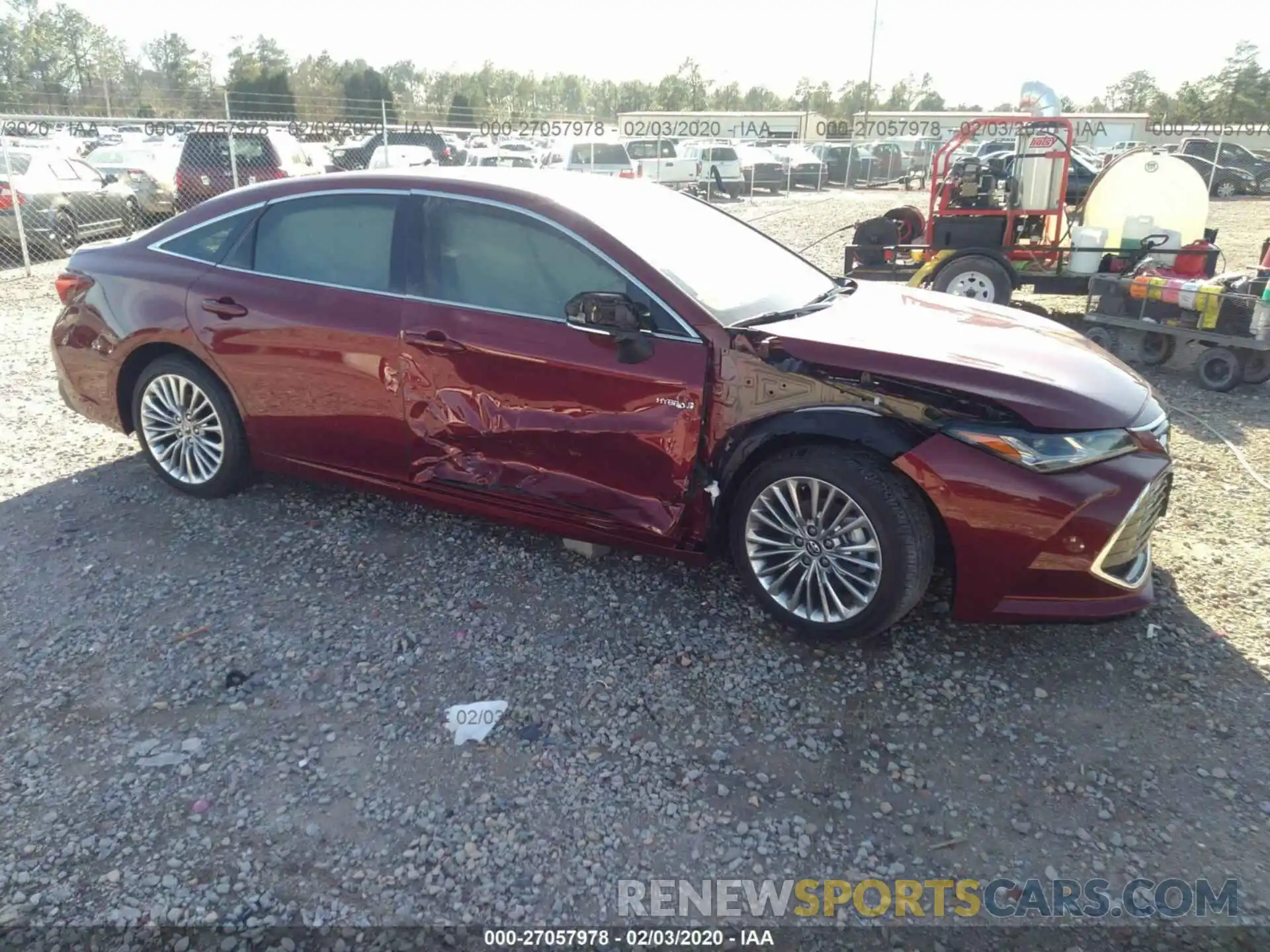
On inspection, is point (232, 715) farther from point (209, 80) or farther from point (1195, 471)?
point (209, 80)

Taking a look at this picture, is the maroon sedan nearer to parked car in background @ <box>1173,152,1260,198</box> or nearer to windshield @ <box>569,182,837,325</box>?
windshield @ <box>569,182,837,325</box>

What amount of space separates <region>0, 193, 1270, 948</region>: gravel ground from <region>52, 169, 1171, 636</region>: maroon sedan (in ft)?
1.07

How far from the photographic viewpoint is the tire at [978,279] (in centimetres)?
918

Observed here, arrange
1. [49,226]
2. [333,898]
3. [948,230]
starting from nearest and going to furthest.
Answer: [333,898]
[948,230]
[49,226]

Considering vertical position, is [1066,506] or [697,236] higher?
[697,236]

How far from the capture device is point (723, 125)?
41375 mm

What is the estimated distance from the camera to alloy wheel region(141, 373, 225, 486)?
459cm

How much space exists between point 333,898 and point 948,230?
9.38 metres

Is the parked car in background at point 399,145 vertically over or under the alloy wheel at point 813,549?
over

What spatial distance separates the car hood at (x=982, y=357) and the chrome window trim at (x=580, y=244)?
32 centimetres

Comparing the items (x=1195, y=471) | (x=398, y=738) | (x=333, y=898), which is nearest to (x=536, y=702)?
(x=398, y=738)

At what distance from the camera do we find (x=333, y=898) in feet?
7.85

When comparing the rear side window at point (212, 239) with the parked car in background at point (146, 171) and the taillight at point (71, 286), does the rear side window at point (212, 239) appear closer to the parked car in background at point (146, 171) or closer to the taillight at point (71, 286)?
the taillight at point (71, 286)

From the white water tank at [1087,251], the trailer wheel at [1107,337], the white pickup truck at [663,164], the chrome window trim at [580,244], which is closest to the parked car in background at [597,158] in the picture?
the white pickup truck at [663,164]
